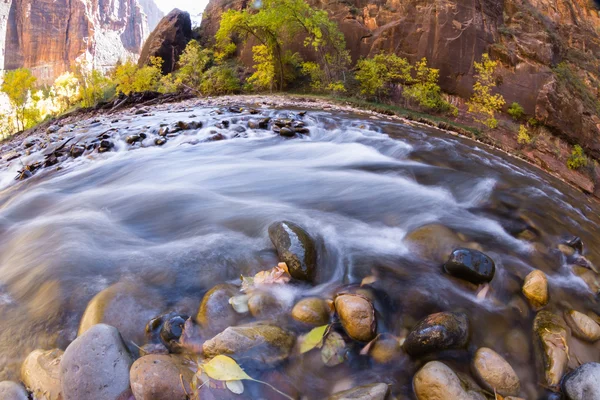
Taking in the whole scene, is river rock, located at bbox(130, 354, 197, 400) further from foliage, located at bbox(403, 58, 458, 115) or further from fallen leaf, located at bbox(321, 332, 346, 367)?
foliage, located at bbox(403, 58, 458, 115)

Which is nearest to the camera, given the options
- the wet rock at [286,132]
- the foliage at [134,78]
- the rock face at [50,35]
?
the wet rock at [286,132]

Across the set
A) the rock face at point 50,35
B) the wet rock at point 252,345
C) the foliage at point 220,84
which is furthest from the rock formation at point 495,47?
the rock face at point 50,35

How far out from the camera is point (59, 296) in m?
1.79

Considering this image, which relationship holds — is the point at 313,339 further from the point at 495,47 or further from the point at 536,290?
the point at 495,47

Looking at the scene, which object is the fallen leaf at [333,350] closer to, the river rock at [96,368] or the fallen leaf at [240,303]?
the fallen leaf at [240,303]

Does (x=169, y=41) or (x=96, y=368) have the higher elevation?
(x=169, y=41)

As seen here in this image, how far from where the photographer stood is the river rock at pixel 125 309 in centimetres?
158

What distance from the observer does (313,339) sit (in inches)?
60.7

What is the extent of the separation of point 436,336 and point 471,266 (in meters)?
0.64

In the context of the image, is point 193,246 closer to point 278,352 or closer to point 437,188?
point 278,352

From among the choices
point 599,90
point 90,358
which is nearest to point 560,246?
point 90,358

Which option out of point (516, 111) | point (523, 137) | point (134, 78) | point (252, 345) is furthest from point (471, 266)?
point (134, 78)

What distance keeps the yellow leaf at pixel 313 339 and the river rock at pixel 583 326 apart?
1.35 m

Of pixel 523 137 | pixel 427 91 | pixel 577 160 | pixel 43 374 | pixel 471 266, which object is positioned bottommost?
pixel 577 160
